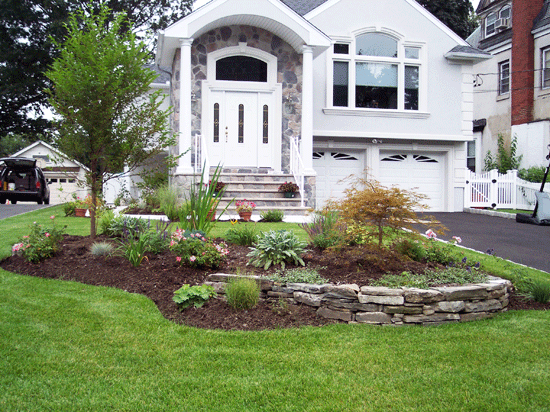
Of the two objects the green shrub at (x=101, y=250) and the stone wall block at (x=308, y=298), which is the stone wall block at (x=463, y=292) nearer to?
the stone wall block at (x=308, y=298)

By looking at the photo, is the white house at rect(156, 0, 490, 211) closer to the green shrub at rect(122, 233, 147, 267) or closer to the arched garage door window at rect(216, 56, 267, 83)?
the arched garage door window at rect(216, 56, 267, 83)

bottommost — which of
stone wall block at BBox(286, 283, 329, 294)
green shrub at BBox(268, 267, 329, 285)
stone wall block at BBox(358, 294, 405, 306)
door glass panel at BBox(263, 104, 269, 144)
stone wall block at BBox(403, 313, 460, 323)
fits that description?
stone wall block at BBox(403, 313, 460, 323)

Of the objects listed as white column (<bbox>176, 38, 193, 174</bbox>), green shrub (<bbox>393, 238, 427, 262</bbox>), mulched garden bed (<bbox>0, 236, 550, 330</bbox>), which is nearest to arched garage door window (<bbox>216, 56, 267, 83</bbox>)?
white column (<bbox>176, 38, 193, 174</bbox>)

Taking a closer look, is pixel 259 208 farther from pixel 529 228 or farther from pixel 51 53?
pixel 51 53

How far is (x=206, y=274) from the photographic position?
5156mm

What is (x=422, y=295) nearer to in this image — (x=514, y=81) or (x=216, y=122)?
(x=216, y=122)

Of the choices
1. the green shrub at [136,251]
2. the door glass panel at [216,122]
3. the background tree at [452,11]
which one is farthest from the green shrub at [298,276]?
the background tree at [452,11]

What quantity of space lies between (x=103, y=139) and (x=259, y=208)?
5.24 meters

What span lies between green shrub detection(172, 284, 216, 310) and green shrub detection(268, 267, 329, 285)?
0.65 m

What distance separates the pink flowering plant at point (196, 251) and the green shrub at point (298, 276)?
2.48ft

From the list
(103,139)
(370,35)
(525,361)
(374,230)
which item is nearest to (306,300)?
Answer: (374,230)

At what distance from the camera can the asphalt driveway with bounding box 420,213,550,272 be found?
289 inches

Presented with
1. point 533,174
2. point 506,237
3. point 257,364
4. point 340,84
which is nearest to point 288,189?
point 506,237

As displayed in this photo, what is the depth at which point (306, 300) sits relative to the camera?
4492 millimetres
